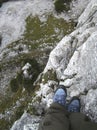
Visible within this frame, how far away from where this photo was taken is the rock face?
1255 cm

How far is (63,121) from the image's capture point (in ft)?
33.0

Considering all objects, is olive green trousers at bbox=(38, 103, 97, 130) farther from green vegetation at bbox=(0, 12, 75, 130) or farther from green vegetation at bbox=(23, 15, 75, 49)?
green vegetation at bbox=(23, 15, 75, 49)

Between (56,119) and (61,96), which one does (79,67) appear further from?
(56,119)

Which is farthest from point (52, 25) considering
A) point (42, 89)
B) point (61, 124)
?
point (61, 124)

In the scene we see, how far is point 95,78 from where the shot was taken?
42.9ft

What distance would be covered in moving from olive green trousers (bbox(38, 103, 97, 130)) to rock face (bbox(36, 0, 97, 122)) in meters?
1.56

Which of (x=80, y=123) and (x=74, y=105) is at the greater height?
(x=74, y=105)

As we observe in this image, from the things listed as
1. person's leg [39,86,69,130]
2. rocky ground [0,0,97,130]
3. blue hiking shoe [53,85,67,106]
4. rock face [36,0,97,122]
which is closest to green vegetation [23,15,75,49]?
rocky ground [0,0,97,130]

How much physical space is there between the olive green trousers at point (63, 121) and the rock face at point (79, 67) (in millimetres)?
1564

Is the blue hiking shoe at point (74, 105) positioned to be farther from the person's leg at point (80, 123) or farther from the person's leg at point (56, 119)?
the person's leg at point (80, 123)

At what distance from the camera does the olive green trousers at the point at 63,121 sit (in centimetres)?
977

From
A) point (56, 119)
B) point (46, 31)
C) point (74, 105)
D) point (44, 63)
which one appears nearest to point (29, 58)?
point (44, 63)

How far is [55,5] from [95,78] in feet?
53.4

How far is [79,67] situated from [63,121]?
4.85 m
